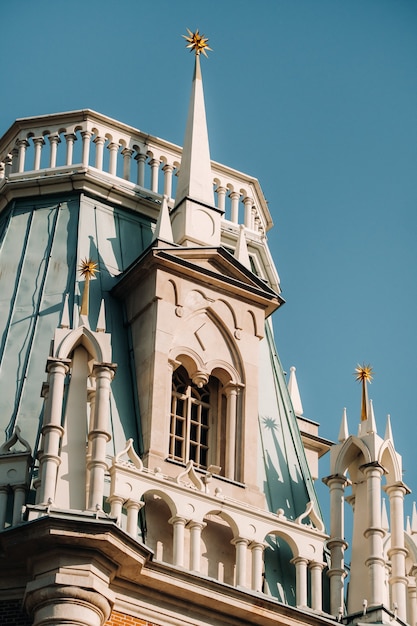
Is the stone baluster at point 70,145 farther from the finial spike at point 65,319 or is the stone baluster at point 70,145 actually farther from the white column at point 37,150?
the finial spike at point 65,319

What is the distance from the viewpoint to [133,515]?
27.0 m

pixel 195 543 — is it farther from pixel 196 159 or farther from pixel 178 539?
pixel 196 159

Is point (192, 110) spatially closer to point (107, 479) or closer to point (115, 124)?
point (115, 124)

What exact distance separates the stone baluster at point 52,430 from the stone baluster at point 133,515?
1139mm

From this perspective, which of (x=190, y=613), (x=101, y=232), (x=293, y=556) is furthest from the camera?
(x=101, y=232)

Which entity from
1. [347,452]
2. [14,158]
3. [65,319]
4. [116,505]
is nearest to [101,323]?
[65,319]

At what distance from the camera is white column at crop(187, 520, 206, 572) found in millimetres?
26922

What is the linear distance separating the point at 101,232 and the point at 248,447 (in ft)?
14.6

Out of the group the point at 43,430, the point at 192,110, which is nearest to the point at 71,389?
the point at 43,430

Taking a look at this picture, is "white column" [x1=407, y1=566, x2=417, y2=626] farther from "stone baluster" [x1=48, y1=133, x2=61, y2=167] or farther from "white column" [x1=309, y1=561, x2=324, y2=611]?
"stone baluster" [x1=48, y1=133, x2=61, y2=167]

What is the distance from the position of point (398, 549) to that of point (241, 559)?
2.65 metres

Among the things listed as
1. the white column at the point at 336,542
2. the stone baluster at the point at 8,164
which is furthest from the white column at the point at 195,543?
the stone baluster at the point at 8,164

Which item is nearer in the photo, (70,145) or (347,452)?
(347,452)

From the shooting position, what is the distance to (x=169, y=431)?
28.9m
